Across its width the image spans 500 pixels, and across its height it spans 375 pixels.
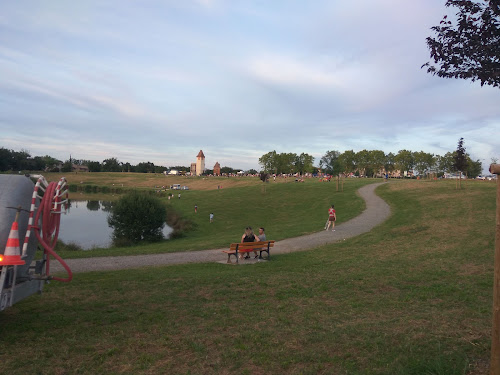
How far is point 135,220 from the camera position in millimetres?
31469

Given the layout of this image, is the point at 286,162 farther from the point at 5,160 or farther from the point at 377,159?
the point at 5,160

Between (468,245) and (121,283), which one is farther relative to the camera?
(468,245)

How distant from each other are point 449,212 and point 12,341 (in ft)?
79.3

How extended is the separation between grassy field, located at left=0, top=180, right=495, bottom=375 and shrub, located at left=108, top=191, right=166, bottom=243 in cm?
2079

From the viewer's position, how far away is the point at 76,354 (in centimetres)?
491

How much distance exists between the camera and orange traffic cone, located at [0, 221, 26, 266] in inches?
198

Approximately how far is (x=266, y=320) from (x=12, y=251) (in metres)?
4.06

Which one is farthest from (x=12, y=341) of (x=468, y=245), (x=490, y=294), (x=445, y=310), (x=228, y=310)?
(x=468, y=245)

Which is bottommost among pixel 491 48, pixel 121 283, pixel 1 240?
pixel 121 283

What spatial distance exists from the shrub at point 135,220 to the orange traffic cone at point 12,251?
87.0 ft

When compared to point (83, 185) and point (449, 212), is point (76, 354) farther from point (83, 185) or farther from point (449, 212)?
point (83, 185)

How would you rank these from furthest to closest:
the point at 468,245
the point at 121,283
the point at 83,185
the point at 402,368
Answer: the point at 83,185 → the point at 468,245 → the point at 121,283 → the point at 402,368

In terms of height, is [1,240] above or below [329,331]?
above

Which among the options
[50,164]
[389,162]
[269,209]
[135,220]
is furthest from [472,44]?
[50,164]
